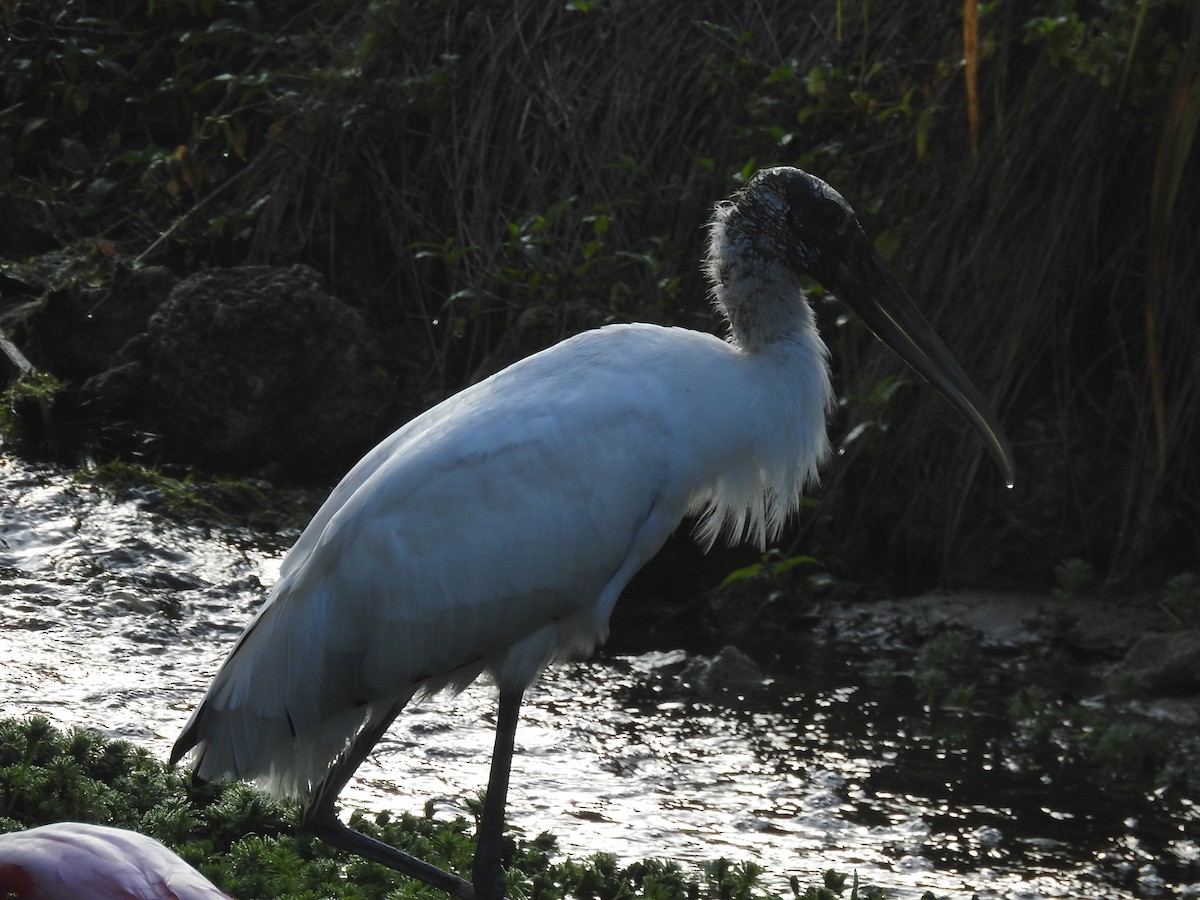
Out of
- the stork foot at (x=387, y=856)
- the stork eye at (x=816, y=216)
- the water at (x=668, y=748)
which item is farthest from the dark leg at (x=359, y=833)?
the stork eye at (x=816, y=216)

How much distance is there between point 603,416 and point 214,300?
4.10 metres

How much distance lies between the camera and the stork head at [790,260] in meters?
4.47

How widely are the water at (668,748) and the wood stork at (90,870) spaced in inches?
90.7

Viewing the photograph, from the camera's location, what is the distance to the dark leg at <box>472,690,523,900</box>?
3951mm

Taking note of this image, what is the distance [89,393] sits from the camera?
25.6 feet

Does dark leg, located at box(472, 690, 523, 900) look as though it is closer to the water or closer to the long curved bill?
the water

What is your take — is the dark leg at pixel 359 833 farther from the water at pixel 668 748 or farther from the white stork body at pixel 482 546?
the water at pixel 668 748

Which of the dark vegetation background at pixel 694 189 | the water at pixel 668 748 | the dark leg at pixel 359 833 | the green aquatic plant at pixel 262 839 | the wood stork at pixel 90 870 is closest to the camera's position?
the wood stork at pixel 90 870

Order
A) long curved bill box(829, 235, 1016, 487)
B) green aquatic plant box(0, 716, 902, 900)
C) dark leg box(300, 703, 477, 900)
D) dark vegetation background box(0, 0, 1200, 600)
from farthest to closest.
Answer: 1. dark vegetation background box(0, 0, 1200, 600)
2. long curved bill box(829, 235, 1016, 487)
3. dark leg box(300, 703, 477, 900)
4. green aquatic plant box(0, 716, 902, 900)

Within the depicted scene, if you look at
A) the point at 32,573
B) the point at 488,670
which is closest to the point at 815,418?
the point at 488,670

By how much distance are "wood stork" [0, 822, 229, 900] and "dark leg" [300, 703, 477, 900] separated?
1.64 meters

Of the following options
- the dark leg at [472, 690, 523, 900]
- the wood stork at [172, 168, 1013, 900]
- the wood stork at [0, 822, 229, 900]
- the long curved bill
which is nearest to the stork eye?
the long curved bill

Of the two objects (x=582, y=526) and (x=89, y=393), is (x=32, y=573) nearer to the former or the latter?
(x=89, y=393)

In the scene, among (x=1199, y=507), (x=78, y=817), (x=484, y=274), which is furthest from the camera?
(x=484, y=274)
